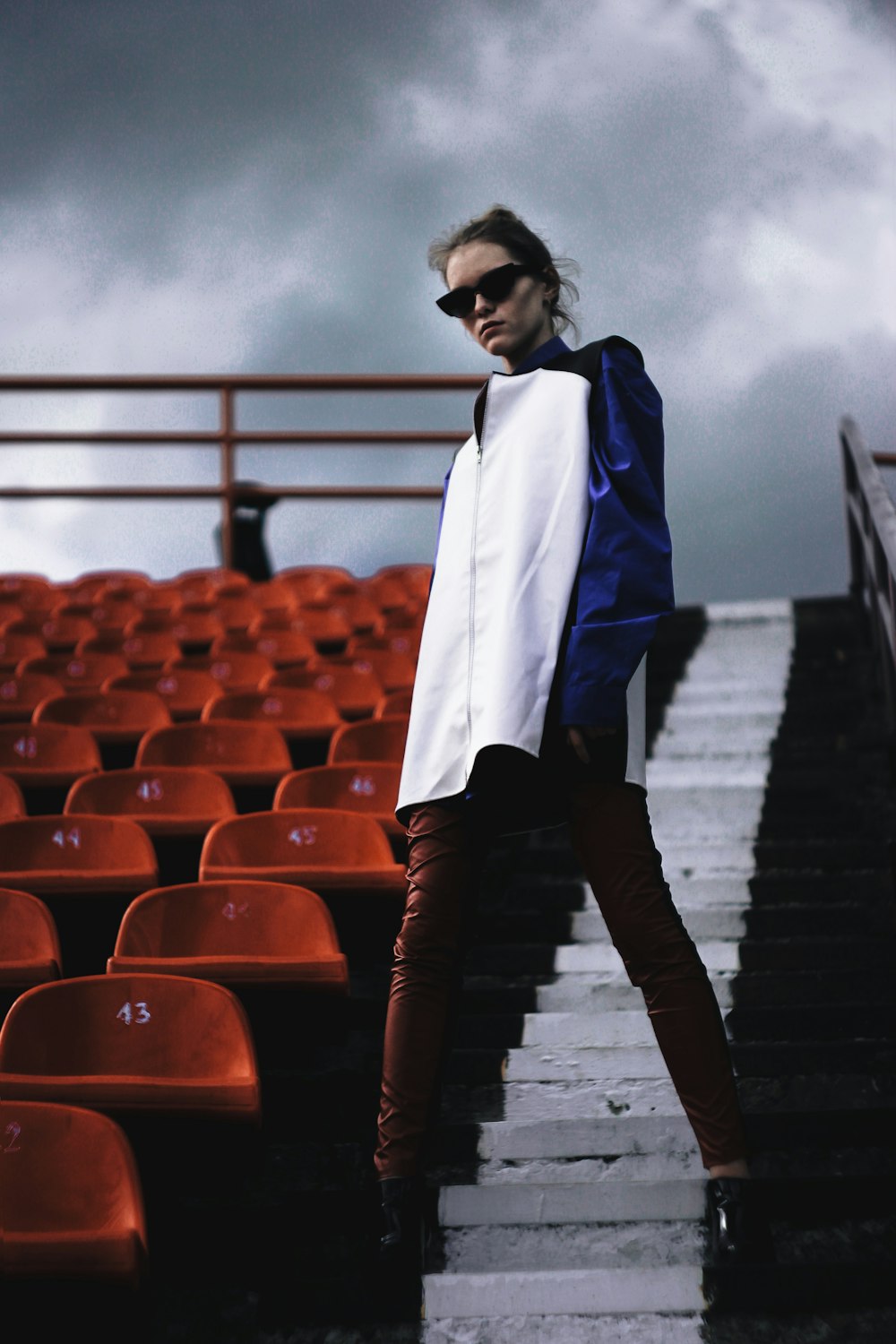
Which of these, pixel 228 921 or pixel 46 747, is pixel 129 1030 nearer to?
pixel 228 921

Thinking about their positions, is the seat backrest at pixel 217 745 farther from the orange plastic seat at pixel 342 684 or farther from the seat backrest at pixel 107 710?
the orange plastic seat at pixel 342 684

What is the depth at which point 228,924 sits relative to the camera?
1.95m

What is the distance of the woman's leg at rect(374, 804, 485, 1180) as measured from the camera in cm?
144

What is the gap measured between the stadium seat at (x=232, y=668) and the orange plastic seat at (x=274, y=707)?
0.44 m

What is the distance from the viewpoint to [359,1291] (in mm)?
1454

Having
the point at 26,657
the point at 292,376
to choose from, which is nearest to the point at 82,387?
the point at 292,376

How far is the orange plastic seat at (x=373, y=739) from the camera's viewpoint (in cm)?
289

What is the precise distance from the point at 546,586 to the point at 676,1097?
2.67ft

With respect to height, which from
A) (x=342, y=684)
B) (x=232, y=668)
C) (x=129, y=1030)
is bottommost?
(x=129, y=1030)

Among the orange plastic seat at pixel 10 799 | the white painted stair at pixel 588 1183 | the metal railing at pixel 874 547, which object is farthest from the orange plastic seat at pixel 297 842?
the metal railing at pixel 874 547

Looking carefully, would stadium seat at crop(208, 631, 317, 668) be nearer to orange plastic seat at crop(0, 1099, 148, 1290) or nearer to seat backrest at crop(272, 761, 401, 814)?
seat backrest at crop(272, 761, 401, 814)

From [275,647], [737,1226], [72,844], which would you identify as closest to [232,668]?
[275,647]

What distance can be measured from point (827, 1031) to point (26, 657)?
299cm

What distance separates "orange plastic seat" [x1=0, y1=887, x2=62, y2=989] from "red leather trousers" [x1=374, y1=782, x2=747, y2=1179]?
1.76ft
